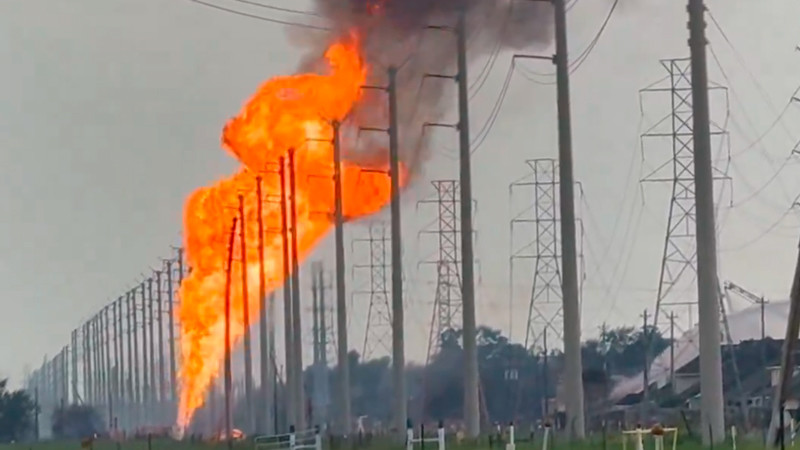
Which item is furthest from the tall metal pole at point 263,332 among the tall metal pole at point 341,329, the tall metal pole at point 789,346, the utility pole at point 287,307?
the tall metal pole at point 789,346

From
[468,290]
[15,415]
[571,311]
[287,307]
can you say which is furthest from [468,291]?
[15,415]

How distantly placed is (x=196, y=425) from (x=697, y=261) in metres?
111

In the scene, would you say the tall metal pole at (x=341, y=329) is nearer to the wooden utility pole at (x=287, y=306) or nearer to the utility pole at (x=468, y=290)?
the wooden utility pole at (x=287, y=306)

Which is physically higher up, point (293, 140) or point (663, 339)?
point (293, 140)

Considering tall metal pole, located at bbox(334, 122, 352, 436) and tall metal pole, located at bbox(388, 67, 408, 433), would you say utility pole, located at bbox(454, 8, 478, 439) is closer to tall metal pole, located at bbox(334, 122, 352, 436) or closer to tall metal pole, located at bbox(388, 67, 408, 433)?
tall metal pole, located at bbox(388, 67, 408, 433)

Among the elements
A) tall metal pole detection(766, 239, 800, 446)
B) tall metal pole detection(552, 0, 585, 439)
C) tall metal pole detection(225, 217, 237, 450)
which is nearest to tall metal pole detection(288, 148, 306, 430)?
tall metal pole detection(225, 217, 237, 450)

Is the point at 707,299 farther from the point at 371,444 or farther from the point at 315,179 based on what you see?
the point at 315,179

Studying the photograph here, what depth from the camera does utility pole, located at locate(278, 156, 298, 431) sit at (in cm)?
11162

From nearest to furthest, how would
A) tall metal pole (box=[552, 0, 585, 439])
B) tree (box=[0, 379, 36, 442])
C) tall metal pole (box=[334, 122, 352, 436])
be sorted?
tall metal pole (box=[552, 0, 585, 439]) → tall metal pole (box=[334, 122, 352, 436]) → tree (box=[0, 379, 36, 442])

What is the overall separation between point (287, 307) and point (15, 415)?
277 feet

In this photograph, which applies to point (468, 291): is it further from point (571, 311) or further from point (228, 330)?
point (228, 330)

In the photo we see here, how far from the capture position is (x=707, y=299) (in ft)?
163

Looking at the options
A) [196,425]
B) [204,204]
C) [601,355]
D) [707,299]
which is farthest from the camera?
[601,355]

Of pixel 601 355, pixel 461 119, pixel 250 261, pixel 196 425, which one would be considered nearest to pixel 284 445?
pixel 461 119
